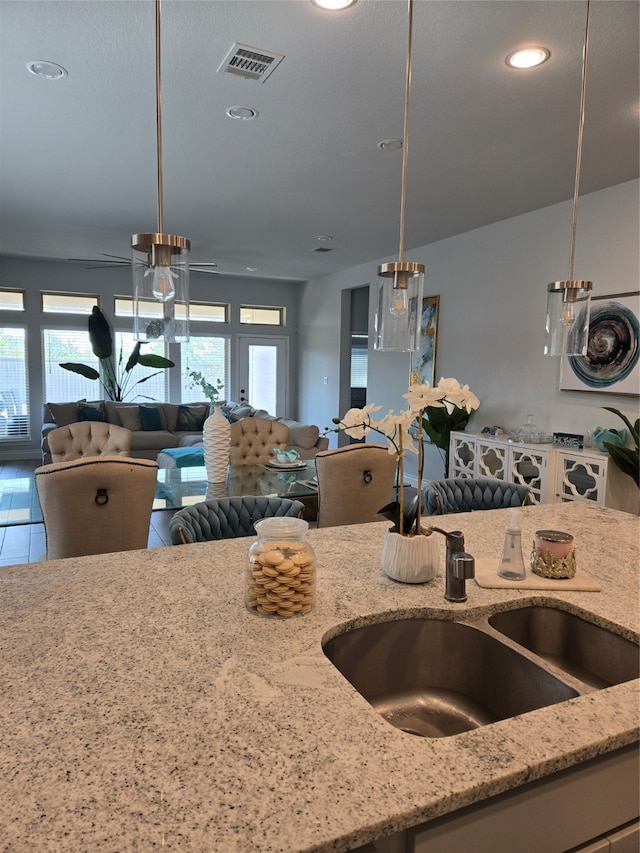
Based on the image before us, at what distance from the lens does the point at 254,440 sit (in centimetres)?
414

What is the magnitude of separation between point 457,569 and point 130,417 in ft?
23.9

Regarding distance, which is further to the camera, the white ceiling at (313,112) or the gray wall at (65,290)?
the gray wall at (65,290)

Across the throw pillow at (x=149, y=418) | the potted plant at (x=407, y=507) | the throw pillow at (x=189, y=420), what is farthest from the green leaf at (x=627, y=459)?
the throw pillow at (x=149, y=418)

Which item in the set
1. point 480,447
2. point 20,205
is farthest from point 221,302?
point 480,447

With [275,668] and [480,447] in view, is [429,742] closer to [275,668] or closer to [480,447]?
[275,668]

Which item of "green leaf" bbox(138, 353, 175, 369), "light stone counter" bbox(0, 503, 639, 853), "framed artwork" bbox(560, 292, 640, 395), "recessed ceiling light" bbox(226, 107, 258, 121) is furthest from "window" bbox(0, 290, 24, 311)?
"light stone counter" bbox(0, 503, 639, 853)

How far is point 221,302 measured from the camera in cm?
953

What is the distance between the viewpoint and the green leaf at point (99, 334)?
768 cm

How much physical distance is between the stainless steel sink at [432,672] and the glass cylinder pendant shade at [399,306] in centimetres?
79

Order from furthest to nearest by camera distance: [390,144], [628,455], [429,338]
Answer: [429,338] < [628,455] < [390,144]

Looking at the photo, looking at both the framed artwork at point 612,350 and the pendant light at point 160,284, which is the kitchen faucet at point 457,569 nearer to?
the pendant light at point 160,284

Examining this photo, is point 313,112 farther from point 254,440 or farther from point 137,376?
point 137,376

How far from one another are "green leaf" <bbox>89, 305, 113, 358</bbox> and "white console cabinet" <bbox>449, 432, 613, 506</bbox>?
5237mm

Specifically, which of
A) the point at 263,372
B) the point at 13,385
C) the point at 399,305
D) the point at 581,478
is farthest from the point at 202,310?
the point at 399,305
